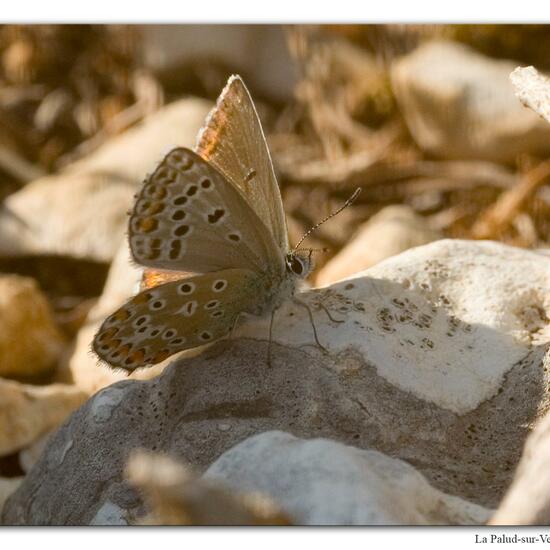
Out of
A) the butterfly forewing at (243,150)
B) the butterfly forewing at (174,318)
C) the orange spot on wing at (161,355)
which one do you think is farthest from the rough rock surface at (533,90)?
the orange spot on wing at (161,355)

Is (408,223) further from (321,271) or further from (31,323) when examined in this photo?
(31,323)

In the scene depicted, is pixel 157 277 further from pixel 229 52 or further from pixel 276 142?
pixel 229 52

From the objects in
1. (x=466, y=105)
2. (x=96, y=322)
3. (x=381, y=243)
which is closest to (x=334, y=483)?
(x=381, y=243)

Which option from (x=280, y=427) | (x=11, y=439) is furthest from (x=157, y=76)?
(x=280, y=427)

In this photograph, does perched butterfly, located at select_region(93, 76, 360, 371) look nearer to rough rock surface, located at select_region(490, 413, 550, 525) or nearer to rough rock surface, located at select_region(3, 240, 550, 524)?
rough rock surface, located at select_region(3, 240, 550, 524)

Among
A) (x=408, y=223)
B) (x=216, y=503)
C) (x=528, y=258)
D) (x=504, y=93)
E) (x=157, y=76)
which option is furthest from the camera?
(x=157, y=76)

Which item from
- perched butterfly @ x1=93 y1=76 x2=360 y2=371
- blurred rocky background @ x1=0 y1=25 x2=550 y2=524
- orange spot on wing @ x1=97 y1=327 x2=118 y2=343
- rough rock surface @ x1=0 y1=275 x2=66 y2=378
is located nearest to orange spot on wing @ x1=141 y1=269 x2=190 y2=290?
perched butterfly @ x1=93 y1=76 x2=360 y2=371
